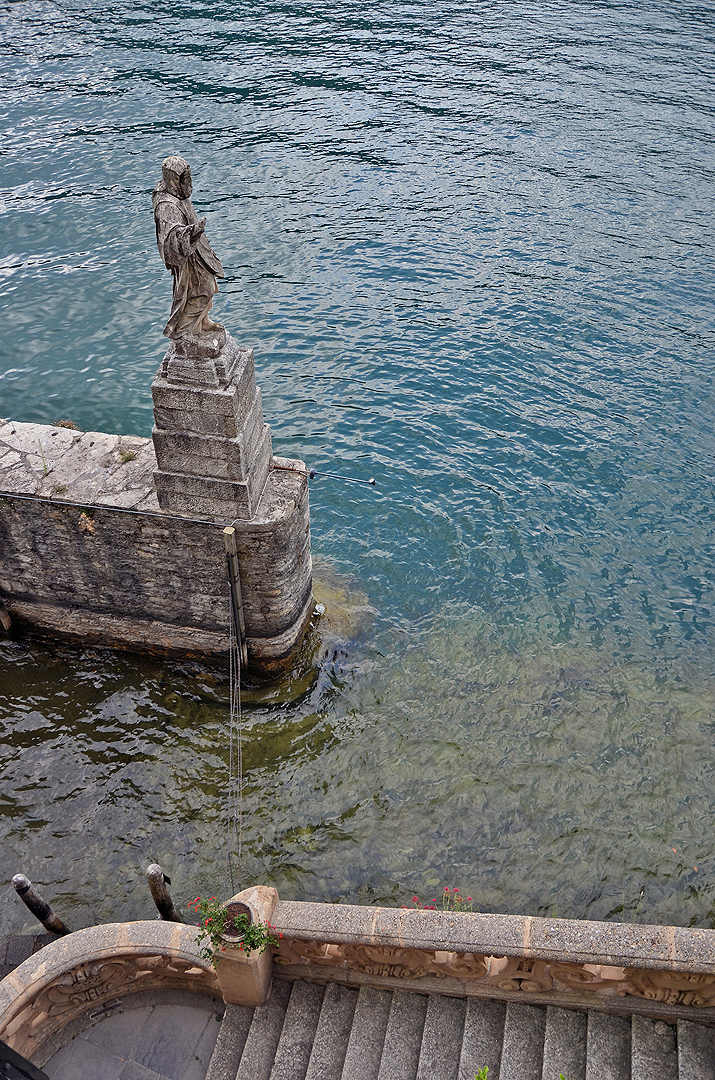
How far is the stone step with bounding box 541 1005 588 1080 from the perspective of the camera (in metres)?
7.45

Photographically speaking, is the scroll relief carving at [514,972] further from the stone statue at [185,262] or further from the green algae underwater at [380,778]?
the stone statue at [185,262]

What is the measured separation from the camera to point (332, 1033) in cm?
814

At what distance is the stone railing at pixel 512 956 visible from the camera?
721cm

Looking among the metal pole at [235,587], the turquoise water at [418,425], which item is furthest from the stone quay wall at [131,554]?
the turquoise water at [418,425]

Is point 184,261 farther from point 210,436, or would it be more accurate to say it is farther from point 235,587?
point 235,587

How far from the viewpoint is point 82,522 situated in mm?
11938

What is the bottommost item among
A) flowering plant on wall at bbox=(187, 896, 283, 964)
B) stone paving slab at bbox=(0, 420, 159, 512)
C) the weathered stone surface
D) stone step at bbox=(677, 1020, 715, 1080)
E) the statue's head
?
stone step at bbox=(677, 1020, 715, 1080)

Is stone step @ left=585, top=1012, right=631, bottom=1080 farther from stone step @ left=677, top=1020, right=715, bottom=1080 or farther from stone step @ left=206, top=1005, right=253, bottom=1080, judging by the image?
stone step @ left=206, top=1005, right=253, bottom=1080

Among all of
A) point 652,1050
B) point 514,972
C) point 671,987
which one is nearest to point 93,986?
point 514,972

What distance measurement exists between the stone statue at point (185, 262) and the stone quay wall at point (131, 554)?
7.87ft

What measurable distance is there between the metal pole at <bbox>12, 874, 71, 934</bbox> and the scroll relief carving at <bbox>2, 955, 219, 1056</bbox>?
1245mm

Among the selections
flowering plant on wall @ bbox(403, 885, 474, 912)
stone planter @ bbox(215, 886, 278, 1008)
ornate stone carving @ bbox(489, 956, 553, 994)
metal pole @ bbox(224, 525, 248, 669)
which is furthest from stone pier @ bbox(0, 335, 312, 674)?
ornate stone carving @ bbox(489, 956, 553, 994)

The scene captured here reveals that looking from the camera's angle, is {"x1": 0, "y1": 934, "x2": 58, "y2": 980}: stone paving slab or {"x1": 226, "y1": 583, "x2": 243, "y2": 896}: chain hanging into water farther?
{"x1": 226, "y1": 583, "x2": 243, "y2": 896}: chain hanging into water

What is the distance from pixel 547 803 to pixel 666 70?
33.5 meters
